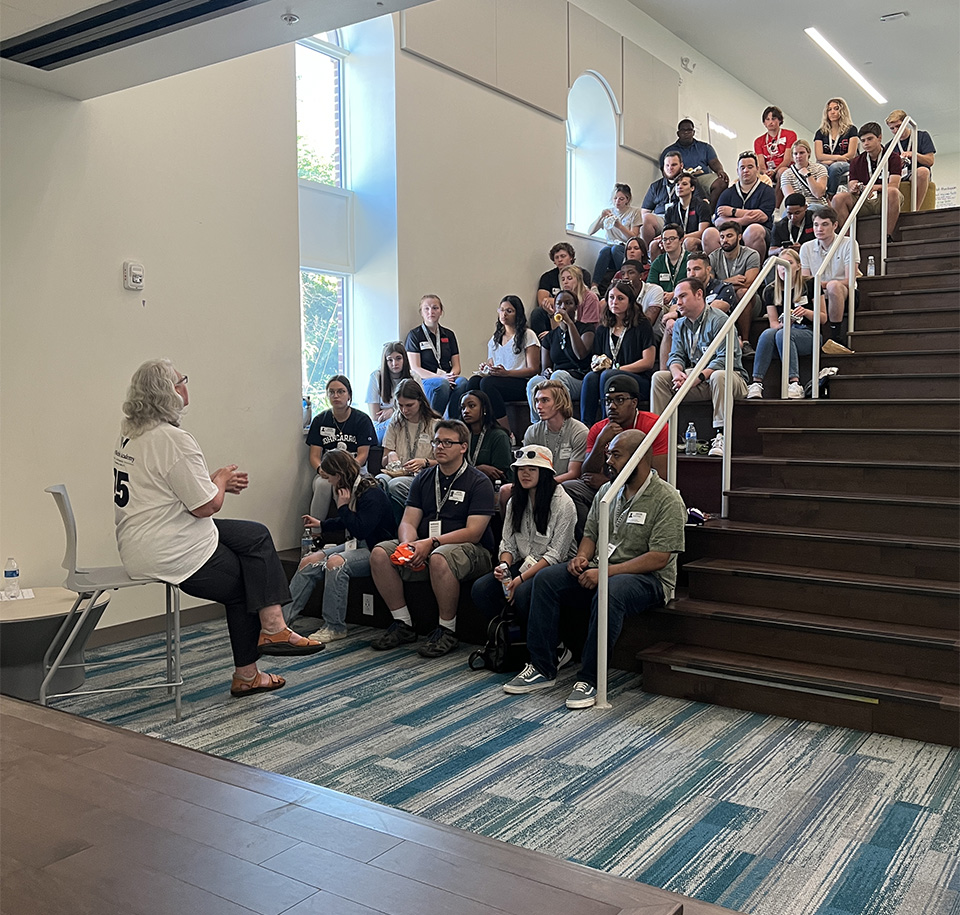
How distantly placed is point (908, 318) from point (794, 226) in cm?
186

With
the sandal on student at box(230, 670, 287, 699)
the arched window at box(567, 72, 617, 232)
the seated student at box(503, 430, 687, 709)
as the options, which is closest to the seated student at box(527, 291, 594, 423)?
the seated student at box(503, 430, 687, 709)

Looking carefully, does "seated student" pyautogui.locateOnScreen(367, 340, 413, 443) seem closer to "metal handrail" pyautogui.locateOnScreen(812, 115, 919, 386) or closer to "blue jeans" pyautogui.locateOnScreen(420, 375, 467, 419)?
"blue jeans" pyautogui.locateOnScreen(420, 375, 467, 419)

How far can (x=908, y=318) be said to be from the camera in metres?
5.88

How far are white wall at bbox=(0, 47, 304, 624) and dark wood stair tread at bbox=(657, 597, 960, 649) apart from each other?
118 inches

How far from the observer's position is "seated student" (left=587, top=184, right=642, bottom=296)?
8914 millimetres

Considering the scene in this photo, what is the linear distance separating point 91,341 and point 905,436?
14.0ft

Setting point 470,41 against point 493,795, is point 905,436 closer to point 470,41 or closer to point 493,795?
point 493,795

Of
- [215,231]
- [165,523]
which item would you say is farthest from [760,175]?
[165,523]

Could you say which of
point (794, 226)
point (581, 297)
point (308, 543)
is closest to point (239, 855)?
point (308, 543)

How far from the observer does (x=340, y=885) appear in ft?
6.40

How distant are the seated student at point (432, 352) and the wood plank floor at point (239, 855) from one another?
14.6 ft

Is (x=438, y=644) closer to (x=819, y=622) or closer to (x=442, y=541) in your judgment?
(x=442, y=541)

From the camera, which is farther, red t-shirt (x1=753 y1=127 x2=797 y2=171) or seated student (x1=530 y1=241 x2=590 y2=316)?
red t-shirt (x1=753 y1=127 x2=797 y2=171)

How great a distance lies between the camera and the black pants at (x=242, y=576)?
3801mm
